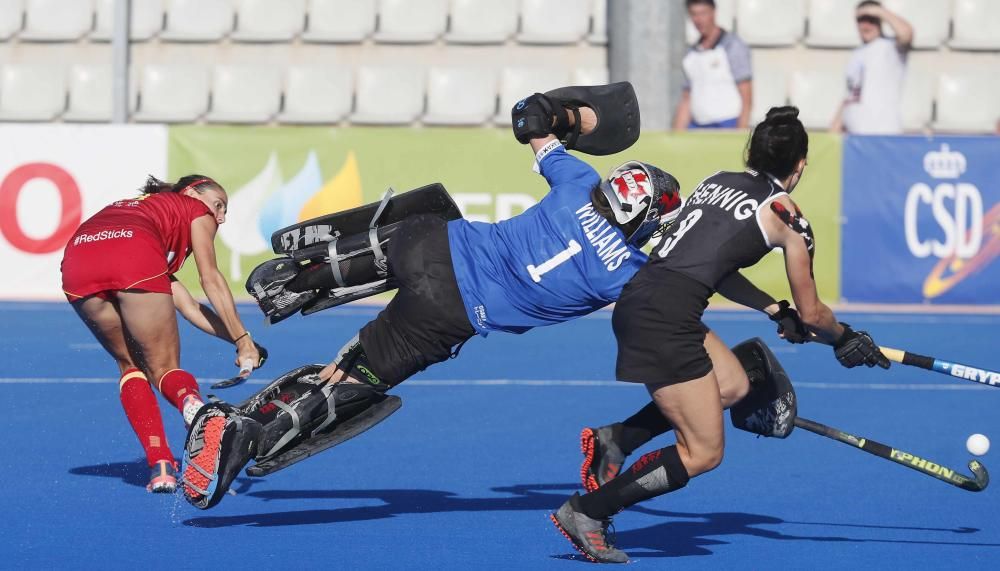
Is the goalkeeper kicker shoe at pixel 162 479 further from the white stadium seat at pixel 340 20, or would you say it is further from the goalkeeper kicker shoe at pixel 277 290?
the white stadium seat at pixel 340 20

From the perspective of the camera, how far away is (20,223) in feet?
46.8

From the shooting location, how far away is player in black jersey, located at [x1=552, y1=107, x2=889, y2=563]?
573cm

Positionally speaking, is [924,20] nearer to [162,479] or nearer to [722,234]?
[722,234]

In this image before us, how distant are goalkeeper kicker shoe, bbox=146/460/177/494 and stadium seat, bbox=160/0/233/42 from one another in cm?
1153

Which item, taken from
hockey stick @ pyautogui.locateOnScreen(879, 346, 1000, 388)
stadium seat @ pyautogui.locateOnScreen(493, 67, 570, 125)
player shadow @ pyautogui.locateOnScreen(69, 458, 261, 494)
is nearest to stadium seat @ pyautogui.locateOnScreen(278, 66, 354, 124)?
stadium seat @ pyautogui.locateOnScreen(493, 67, 570, 125)

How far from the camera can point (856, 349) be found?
608 cm

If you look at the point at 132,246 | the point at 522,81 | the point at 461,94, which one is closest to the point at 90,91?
the point at 461,94

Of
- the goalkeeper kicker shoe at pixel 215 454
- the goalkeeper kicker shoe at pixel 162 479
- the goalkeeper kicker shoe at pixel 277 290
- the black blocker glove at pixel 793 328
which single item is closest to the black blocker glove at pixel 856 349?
the black blocker glove at pixel 793 328

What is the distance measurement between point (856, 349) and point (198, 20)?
1325 centimetres

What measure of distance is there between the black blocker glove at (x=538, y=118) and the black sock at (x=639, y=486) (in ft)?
4.59

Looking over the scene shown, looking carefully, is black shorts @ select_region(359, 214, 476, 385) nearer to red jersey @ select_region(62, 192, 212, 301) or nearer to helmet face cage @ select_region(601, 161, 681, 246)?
helmet face cage @ select_region(601, 161, 681, 246)

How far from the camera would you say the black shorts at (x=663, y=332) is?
5.71m

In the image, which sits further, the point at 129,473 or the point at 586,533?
the point at 129,473

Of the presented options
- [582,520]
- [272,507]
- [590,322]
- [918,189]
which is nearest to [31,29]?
[590,322]
